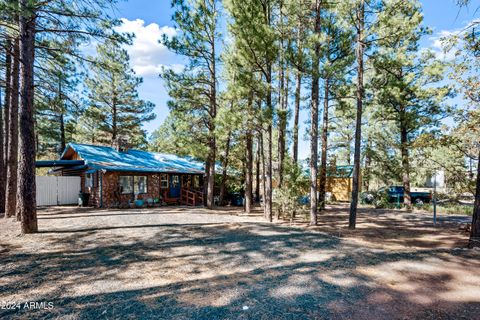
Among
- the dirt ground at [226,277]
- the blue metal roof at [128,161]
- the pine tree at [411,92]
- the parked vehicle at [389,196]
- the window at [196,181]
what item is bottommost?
the parked vehicle at [389,196]

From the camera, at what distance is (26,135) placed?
7.03 meters

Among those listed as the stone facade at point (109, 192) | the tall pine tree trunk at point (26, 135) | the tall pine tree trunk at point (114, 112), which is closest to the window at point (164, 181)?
the stone facade at point (109, 192)

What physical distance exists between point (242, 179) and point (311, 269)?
48.7 feet

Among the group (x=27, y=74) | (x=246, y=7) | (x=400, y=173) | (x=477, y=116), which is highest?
(x=246, y=7)

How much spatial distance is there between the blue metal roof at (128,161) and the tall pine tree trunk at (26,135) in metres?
6.68

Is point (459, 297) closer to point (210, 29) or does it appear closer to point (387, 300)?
point (387, 300)

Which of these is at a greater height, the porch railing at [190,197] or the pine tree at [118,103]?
the pine tree at [118,103]

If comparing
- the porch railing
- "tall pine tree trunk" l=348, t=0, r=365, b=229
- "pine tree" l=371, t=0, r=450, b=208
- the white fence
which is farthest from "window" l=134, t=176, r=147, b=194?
"pine tree" l=371, t=0, r=450, b=208

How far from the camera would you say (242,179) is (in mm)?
19656

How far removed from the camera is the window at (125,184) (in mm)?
15453

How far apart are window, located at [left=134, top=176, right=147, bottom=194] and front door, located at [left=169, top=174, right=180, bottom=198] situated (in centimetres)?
219

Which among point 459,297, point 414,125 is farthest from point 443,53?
point 414,125

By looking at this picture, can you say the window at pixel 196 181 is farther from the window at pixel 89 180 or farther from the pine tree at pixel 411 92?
the pine tree at pixel 411 92

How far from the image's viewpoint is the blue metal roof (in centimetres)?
1433
